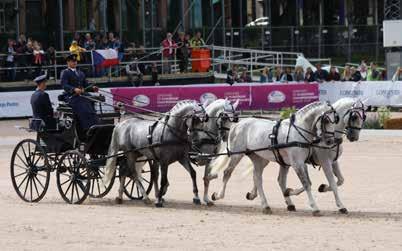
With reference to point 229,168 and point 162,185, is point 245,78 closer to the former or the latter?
point 162,185

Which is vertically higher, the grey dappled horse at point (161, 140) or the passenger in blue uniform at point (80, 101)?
the passenger in blue uniform at point (80, 101)

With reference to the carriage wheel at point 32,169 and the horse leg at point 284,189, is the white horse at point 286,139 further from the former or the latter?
the carriage wheel at point 32,169

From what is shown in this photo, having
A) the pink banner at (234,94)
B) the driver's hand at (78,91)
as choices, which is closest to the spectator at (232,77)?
the pink banner at (234,94)

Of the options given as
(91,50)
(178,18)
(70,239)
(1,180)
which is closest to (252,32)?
(178,18)

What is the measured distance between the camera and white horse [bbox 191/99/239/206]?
17734mm

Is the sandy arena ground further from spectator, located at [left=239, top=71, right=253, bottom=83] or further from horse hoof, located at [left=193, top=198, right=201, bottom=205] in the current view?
spectator, located at [left=239, top=71, right=253, bottom=83]

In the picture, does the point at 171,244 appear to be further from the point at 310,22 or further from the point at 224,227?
the point at 310,22

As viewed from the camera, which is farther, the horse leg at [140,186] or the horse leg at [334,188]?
the horse leg at [140,186]

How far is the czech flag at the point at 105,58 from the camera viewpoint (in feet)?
134

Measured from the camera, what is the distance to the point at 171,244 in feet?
44.2

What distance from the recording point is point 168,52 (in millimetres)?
43969

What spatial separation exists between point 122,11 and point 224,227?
117ft

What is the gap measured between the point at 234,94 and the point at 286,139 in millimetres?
22916

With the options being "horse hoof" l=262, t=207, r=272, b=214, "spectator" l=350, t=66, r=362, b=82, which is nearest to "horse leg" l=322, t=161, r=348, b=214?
"horse hoof" l=262, t=207, r=272, b=214
